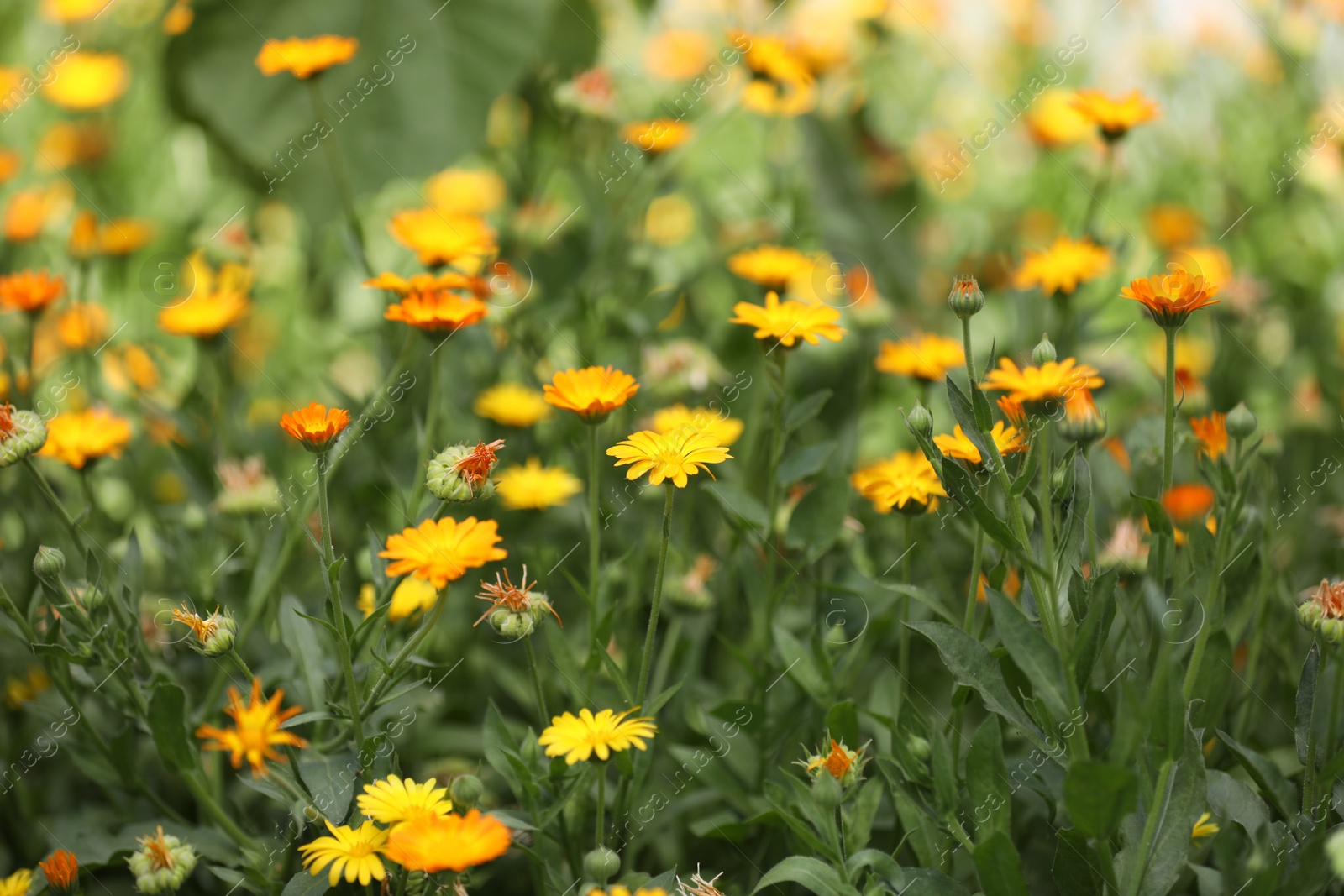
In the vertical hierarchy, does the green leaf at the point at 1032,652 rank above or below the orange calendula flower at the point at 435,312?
below

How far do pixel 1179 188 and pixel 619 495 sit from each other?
1791 mm

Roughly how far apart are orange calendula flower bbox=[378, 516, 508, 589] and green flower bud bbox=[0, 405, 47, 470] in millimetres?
377

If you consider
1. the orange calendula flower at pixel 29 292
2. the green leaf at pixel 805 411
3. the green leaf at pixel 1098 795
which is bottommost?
the green leaf at pixel 1098 795

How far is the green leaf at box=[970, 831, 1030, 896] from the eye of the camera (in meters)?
0.78

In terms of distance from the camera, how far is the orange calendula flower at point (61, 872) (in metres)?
0.88

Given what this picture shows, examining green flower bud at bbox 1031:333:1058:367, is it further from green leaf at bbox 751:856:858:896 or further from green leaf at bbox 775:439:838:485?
green leaf at bbox 751:856:858:896

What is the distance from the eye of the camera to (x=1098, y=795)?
2.38 feet

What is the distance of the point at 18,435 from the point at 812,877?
78 cm

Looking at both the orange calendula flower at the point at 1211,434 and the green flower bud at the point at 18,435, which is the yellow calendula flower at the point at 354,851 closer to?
the green flower bud at the point at 18,435

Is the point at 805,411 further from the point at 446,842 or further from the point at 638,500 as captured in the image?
the point at 446,842

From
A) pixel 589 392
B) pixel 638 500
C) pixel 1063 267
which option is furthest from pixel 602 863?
pixel 1063 267

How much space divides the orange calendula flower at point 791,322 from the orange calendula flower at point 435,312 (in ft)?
0.81

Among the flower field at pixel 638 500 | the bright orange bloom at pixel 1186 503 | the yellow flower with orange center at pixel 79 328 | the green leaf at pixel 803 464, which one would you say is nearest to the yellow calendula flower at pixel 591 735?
the flower field at pixel 638 500

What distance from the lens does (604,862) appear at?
2.72 ft
